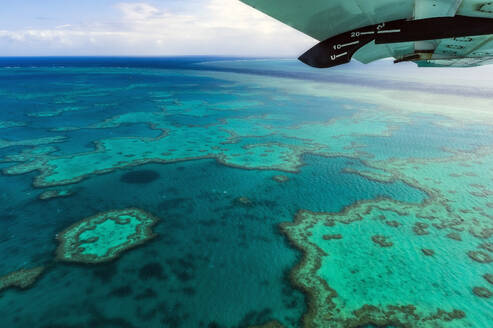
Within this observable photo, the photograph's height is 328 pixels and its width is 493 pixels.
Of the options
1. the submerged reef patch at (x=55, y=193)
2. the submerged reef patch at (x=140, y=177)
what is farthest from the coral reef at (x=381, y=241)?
the submerged reef patch at (x=55, y=193)

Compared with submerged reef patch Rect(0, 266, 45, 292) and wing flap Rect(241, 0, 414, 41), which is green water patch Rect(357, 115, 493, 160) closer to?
wing flap Rect(241, 0, 414, 41)

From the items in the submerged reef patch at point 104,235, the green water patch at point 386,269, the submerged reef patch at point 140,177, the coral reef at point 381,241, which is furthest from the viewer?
the submerged reef patch at point 140,177

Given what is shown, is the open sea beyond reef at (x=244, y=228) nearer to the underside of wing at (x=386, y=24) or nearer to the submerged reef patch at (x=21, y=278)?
the submerged reef patch at (x=21, y=278)

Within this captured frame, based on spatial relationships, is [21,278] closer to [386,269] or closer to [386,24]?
[386,24]

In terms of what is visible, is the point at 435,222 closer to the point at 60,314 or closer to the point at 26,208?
the point at 60,314

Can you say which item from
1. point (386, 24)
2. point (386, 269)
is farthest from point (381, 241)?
point (386, 24)

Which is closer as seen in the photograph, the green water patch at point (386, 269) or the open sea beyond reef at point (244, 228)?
the green water patch at point (386, 269)

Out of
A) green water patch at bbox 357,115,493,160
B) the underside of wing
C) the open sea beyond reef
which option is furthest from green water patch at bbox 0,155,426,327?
the underside of wing
